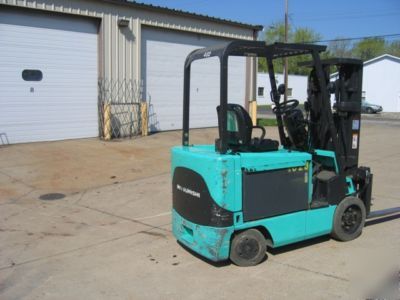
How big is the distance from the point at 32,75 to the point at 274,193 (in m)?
10.6

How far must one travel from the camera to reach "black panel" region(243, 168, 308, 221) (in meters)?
5.27

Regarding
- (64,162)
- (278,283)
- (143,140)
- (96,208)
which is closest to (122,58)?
(143,140)

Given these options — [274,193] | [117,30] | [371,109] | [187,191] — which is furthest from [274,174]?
[371,109]

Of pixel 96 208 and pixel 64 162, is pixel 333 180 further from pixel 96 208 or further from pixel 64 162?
pixel 64 162

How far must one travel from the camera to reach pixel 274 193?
546cm

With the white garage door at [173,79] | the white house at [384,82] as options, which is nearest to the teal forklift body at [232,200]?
the white garage door at [173,79]

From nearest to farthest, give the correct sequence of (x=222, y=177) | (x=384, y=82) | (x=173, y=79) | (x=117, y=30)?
1. (x=222, y=177)
2. (x=117, y=30)
3. (x=173, y=79)
4. (x=384, y=82)

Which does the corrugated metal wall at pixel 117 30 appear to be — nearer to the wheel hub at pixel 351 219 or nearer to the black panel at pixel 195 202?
the black panel at pixel 195 202

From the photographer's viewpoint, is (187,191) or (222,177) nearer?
(222,177)

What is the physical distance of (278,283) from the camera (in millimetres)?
4906

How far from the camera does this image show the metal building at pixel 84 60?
44.5ft

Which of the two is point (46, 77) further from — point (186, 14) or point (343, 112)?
point (343, 112)

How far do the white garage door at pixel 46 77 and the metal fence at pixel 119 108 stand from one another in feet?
1.00

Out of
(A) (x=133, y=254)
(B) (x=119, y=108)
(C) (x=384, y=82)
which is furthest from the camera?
(C) (x=384, y=82)
